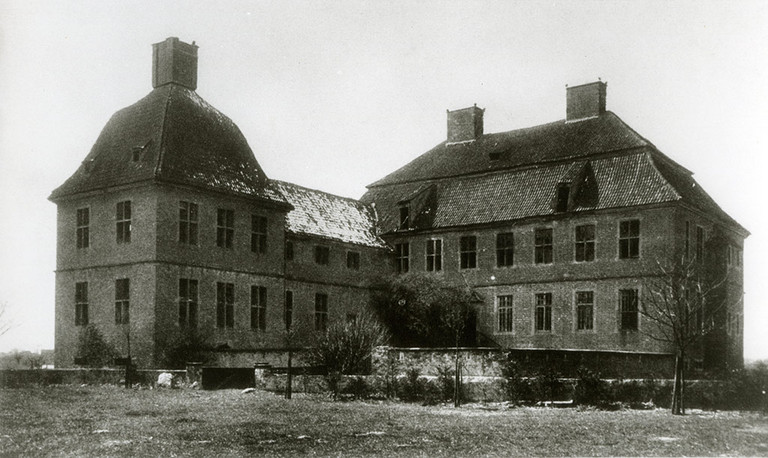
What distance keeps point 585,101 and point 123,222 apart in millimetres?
21885

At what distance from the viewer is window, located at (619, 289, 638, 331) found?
123 ft

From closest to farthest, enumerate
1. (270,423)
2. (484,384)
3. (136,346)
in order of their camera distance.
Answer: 1. (270,423)
2. (484,384)
3. (136,346)

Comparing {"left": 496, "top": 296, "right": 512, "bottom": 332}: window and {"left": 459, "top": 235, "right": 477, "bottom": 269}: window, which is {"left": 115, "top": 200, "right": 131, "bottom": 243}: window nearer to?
{"left": 459, "top": 235, "right": 477, "bottom": 269}: window

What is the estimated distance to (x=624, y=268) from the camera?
1505 inches

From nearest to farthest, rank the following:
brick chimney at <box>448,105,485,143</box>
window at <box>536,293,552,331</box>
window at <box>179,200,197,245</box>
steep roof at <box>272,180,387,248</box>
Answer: window at <box>179,200,197,245</box>, window at <box>536,293,552,331</box>, steep roof at <box>272,180,387,248</box>, brick chimney at <box>448,105,485,143</box>

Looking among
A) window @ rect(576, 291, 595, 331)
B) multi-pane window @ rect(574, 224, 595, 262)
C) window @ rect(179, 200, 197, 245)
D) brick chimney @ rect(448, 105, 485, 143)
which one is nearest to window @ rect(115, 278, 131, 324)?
window @ rect(179, 200, 197, 245)

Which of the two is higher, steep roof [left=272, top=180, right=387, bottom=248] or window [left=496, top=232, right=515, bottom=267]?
steep roof [left=272, top=180, right=387, bottom=248]

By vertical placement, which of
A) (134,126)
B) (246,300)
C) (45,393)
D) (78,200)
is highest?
(134,126)

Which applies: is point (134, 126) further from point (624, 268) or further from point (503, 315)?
point (624, 268)

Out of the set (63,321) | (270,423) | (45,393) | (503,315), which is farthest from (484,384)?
(63,321)

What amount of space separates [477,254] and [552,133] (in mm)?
6844

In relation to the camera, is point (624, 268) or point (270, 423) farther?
point (624, 268)

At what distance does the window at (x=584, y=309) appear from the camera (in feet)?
128

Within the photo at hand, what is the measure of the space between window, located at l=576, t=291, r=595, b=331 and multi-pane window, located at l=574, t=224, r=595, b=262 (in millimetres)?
1490
